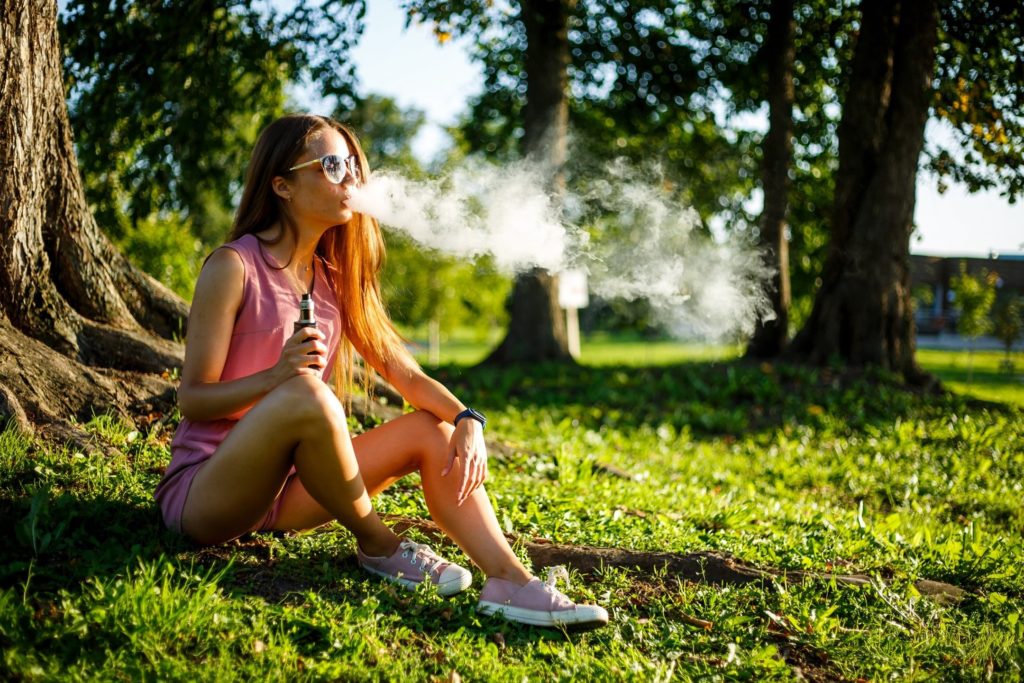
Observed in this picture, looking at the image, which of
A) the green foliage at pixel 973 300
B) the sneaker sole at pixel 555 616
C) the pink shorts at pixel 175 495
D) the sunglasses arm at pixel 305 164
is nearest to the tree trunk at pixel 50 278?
the pink shorts at pixel 175 495

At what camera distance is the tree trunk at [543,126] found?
35.6 ft

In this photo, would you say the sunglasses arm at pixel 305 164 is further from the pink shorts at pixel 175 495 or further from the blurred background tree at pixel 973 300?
the blurred background tree at pixel 973 300

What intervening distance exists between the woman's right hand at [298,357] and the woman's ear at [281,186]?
0.66 meters

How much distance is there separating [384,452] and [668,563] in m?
1.35

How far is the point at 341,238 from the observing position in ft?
10.5

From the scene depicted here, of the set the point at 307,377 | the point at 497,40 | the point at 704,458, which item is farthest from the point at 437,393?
the point at 497,40

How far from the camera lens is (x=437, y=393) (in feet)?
9.99

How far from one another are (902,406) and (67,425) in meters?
7.40

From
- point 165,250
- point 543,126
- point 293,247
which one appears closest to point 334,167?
point 293,247

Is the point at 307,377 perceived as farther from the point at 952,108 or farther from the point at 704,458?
the point at 952,108

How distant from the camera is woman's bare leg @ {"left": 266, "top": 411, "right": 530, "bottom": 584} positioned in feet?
9.29

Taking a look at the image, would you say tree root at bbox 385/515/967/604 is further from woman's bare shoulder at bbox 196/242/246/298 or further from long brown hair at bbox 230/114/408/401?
woman's bare shoulder at bbox 196/242/246/298

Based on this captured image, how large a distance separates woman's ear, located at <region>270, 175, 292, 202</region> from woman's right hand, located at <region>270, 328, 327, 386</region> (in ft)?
2.15

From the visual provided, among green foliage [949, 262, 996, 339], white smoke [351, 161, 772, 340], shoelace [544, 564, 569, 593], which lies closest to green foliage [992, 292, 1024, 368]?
green foliage [949, 262, 996, 339]
